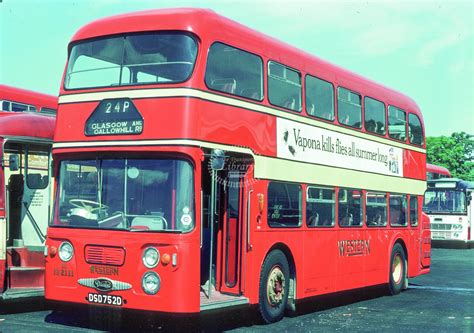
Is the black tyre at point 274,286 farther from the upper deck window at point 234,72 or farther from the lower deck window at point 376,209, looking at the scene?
the lower deck window at point 376,209

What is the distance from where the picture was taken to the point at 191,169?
9.89m

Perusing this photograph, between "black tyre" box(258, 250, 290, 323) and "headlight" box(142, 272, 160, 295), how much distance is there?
6.99 feet

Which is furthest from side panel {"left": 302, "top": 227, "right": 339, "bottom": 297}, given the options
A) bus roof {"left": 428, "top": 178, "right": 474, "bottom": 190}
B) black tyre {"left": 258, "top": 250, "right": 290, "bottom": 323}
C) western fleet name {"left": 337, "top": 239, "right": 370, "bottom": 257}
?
bus roof {"left": 428, "top": 178, "right": 474, "bottom": 190}

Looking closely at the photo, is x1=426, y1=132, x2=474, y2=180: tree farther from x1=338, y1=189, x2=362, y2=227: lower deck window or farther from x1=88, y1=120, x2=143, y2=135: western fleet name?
x1=88, y1=120, x2=143, y2=135: western fleet name

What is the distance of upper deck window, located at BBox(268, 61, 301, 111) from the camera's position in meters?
11.9

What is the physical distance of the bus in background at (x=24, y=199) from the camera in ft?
38.5

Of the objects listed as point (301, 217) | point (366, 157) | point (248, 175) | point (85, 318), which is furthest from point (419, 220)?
point (85, 318)

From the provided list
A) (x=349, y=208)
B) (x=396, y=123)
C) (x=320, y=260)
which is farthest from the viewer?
(x=396, y=123)

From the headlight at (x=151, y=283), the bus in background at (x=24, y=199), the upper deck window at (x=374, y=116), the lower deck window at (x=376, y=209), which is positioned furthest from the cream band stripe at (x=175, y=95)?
the lower deck window at (x=376, y=209)

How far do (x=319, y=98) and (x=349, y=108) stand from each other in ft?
4.23

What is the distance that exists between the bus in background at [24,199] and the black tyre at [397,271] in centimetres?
735

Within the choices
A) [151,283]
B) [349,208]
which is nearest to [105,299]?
[151,283]

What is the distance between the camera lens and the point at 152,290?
970 cm

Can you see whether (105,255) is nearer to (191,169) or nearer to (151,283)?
(151,283)
